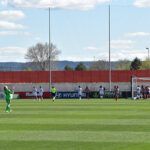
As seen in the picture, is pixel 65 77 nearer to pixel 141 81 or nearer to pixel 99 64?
pixel 141 81

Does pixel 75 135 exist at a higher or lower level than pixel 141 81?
lower

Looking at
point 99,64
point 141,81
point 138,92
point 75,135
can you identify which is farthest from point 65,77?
point 75,135

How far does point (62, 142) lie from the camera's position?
18703mm

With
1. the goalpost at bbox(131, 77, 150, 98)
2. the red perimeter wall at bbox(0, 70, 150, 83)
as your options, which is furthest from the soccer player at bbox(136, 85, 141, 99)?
the red perimeter wall at bbox(0, 70, 150, 83)

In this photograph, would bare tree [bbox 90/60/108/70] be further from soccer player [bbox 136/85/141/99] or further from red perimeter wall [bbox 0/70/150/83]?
soccer player [bbox 136/85/141/99]

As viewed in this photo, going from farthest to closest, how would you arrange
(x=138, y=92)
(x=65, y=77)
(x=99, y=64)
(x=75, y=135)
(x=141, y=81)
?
(x=99, y=64) < (x=65, y=77) < (x=141, y=81) < (x=138, y=92) < (x=75, y=135)

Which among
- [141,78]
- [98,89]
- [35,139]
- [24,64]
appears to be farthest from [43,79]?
[35,139]

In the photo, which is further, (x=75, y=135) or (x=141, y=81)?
(x=141, y=81)

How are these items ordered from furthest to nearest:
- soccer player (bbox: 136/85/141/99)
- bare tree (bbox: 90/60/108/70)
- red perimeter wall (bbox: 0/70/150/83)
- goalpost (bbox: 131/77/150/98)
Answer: bare tree (bbox: 90/60/108/70)
red perimeter wall (bbox: 0/70/150/83)
goalpost (bbox: 131/77/150/98)
soccer player (bbox: 136/85/141/99)

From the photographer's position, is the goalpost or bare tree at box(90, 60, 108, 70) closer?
the goalpost

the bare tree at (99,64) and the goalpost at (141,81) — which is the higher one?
the bare tree at (99,64)

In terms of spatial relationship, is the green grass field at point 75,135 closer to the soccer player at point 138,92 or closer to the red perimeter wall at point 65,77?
the soccer player at point 138,92

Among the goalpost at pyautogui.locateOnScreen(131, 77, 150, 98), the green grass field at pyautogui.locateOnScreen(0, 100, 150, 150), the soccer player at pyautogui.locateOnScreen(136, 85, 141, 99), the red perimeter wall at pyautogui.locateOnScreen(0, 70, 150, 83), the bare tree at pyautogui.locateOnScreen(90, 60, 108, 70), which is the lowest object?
the green grass field at pyautogui.locateOnScreen(0, 100, 150, 150)

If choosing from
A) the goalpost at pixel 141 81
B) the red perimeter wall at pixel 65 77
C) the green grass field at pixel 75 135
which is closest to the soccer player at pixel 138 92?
the goalpost at pixel 141 81
